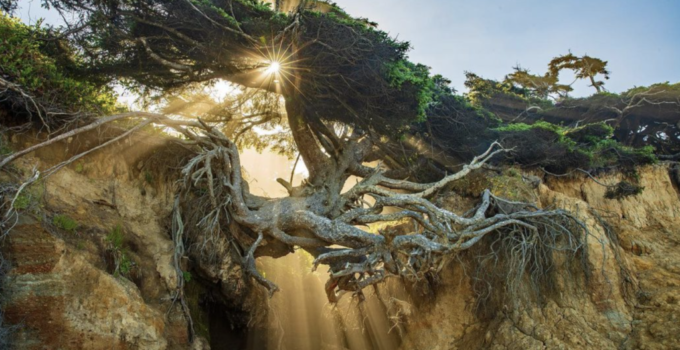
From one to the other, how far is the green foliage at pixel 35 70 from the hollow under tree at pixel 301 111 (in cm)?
81

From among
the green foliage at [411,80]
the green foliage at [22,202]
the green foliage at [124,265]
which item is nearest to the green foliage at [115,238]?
the green foliage at [124,265]

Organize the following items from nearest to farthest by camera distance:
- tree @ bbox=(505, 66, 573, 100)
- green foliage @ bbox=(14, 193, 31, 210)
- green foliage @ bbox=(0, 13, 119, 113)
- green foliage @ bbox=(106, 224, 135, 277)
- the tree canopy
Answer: green foliage @ bbox=(14, 193, 31, 210) → green foliage @ bbox=(0, 13, 119, 113) → green foliage @ bbox=(106, 224, 135, 277) → the tree canopy → tree @ bbox=(505, 66, 573, 100)

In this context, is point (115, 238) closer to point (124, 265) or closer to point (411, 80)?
point (124, 265)

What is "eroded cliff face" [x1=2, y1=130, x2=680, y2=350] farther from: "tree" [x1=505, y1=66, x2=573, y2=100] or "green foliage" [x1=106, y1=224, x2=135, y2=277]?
"tree" [x1=505, y1=66, x2=573, y2=100]

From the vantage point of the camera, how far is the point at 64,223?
5.94 m

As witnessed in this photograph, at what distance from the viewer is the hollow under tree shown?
716 centimetres

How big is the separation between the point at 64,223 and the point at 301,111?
535cm

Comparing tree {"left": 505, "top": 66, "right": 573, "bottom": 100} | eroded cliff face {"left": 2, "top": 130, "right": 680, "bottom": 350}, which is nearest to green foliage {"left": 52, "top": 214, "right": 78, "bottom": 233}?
eroded cliff face {"left": 2, "top": 130, "right": 680, "bottom": 350}

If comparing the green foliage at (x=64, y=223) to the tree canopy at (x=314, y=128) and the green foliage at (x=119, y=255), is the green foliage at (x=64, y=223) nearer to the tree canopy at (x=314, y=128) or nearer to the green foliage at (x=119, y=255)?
the green foliage at (x=119, y=255)

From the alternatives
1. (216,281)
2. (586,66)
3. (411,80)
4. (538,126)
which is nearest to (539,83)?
(586,66)

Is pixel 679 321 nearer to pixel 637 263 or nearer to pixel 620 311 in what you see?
pixel 620 311

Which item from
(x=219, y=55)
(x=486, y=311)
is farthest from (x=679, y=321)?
(x=219, y=55)

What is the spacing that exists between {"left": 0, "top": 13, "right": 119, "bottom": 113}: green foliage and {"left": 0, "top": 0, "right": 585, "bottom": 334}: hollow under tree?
81 cm

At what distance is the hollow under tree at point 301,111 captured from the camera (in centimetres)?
716
